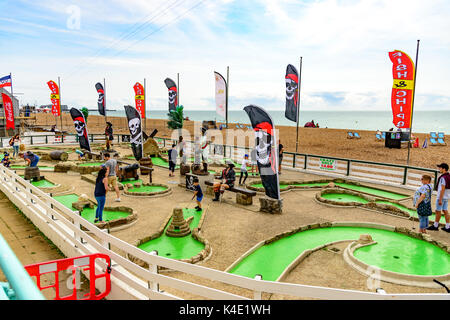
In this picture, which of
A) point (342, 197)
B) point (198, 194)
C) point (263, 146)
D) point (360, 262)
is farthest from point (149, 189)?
point (360, 262)

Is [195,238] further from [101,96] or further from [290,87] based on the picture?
[101,96]

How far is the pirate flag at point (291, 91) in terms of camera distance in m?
19.9

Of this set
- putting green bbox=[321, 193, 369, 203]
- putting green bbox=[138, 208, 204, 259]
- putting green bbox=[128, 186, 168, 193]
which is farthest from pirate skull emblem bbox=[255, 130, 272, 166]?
putting green bbox=[128, 186, 168, 193]

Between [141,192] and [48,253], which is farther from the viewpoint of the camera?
[141,192]

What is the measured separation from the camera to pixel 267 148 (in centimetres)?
1195

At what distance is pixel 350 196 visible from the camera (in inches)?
576

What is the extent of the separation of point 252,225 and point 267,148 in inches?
117

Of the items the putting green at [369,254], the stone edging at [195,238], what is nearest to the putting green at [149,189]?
the stone edging at [195,238]

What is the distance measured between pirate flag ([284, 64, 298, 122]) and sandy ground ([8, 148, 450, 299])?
6.67 metres

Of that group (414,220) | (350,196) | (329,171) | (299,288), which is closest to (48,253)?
(299,288)

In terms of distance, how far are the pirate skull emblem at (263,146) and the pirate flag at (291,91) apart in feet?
28.8

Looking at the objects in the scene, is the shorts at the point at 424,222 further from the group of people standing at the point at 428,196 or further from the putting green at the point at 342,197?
the putting green at the point at 342,197
